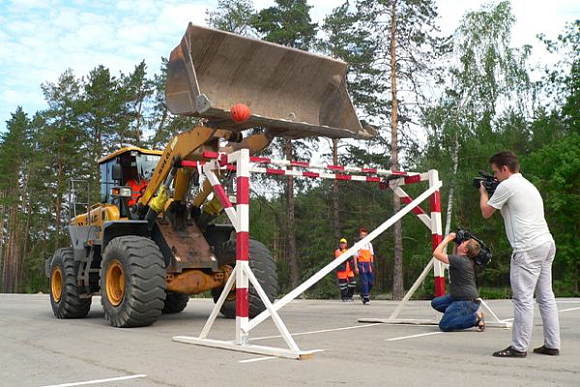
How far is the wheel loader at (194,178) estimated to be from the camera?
8578 millimetres

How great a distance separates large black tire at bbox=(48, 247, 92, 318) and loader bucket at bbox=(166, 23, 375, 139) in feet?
16.3

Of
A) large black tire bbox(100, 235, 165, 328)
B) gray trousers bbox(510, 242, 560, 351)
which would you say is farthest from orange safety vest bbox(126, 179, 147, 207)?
gray trousers bbox(510, 242, 560, 351)

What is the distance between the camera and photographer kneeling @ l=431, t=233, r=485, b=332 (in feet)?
27.1

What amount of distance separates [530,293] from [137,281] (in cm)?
552

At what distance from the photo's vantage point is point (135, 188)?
11859 millimetres

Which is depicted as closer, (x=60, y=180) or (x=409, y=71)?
(x=409, y=71)

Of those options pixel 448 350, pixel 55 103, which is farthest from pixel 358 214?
pixel 448 350

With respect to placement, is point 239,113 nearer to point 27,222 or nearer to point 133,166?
point 133,166

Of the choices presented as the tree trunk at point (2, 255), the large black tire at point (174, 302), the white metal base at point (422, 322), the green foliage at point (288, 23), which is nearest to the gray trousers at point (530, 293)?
the white metal base at point (422, 322)

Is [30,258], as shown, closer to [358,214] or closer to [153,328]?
[358,214]

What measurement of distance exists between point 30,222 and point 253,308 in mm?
48229

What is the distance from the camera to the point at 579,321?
9398 millimetres

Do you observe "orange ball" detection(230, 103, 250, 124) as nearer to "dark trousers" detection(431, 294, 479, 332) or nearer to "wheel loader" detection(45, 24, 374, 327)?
"wheel loader" detection(45, 24, 374, 327)

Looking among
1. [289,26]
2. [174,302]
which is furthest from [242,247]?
[289,26]
